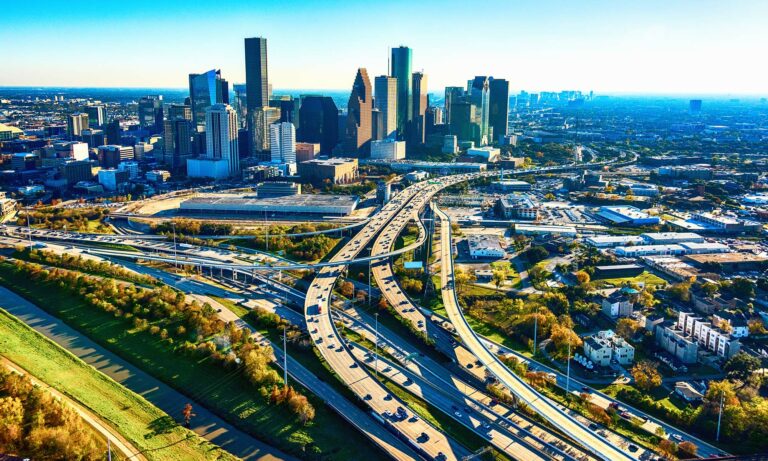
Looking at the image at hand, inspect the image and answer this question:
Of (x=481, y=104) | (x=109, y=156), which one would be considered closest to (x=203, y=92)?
(x=109, y=156)

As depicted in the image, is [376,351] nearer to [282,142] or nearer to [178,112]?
[282,142]

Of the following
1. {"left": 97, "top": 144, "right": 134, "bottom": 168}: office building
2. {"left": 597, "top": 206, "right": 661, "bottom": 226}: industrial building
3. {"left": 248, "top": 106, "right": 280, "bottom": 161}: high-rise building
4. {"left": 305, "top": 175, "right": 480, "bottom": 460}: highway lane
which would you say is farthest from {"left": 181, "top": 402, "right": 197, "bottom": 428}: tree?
{"left": 248, "top": 106, "right": 280, "bottom": 161}: high-rise building

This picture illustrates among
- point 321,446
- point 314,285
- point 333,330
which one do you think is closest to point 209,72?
point 314,285

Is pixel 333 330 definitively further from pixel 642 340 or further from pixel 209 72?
pixel 209 72

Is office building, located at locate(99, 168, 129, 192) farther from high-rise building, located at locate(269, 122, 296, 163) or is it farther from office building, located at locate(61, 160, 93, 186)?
high-rise building, located at locate(269, 122, 296, 163)

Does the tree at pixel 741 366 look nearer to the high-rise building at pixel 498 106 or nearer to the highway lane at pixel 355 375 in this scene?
the highway lane at pixel 355 375

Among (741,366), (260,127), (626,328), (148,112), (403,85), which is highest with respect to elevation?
(403,85)
